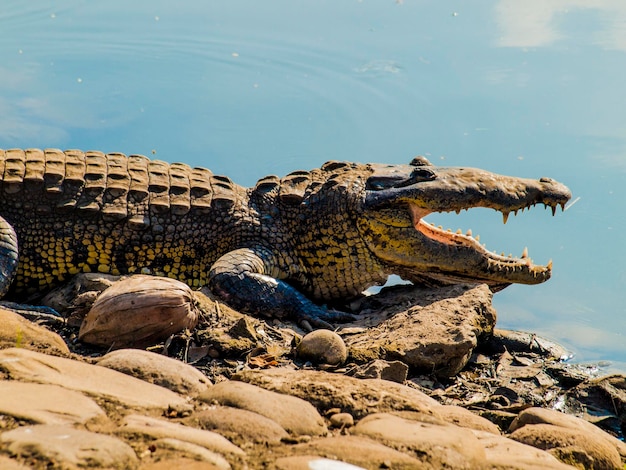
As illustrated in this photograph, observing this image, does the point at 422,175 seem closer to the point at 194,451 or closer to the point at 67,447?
the point at 194,451

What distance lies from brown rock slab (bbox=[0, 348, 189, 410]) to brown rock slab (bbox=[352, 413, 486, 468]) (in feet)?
2.62

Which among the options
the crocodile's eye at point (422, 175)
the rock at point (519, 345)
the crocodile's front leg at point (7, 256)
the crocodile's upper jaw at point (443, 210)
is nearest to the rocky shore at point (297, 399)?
the rock at point (519, 345)

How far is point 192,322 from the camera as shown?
5.05m

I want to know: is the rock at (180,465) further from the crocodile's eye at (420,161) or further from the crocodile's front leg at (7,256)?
the crocodile's eye at (420,161)

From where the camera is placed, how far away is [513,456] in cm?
335

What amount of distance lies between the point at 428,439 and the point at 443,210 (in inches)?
142

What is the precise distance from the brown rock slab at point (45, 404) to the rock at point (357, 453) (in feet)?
2.56

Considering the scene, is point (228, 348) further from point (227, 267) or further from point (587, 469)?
point (587, 469)

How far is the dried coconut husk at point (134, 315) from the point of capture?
4.70 m

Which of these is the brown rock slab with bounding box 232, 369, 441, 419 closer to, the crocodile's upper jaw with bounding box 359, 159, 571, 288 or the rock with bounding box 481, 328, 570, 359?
the rock with bounding box 481, 328, 570, 359

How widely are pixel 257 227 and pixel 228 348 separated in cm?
194

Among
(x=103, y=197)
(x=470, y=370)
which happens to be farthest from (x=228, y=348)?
(x=103, y=197)

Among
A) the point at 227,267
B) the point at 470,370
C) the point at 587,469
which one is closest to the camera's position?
the point at 587,469

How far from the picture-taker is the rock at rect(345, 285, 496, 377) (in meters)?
5.16
